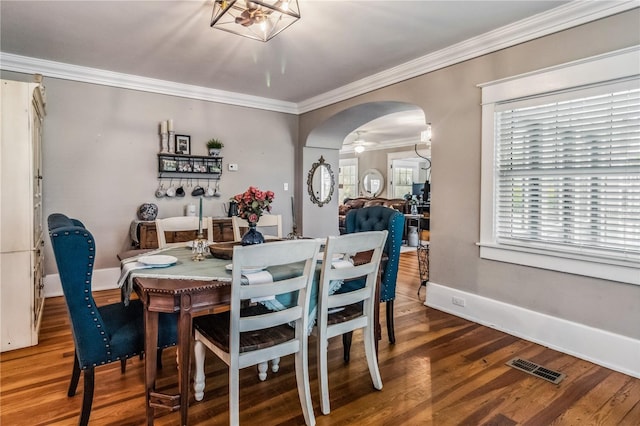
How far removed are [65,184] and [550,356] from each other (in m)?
4.96

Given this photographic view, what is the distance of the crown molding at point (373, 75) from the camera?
2631 mm

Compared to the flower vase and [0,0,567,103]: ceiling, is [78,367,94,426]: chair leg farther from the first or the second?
[0,0,567,103]: ceiling

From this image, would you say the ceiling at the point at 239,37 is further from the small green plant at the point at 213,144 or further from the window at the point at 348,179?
the window at the point at 348,179

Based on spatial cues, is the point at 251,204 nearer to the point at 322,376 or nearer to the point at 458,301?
the point at 322,376

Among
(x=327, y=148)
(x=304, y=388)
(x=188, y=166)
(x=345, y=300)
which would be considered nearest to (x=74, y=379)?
(x=304, y=388)

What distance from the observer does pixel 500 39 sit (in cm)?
308

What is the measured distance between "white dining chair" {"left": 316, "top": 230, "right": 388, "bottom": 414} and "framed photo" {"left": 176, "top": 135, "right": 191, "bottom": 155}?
3.31 meters

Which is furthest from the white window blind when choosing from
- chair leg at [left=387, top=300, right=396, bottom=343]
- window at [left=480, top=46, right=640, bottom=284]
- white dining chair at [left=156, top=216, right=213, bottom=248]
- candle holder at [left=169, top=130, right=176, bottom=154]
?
candle holder at [left=169, top=130, right=176, bottom=154]

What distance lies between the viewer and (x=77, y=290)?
1.64m

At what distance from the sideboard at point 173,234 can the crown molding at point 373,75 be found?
1.71m

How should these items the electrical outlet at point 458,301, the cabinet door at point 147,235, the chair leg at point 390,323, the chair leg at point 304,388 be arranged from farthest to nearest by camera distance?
the cabinet door at point 147,235, the electrical outlet at point 458,301, the chair leg at point 390,323, the chair leg at point 304,388

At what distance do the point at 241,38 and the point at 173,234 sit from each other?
2313 millimetres

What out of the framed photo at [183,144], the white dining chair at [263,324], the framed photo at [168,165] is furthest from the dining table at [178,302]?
the framed photo at [183,144]

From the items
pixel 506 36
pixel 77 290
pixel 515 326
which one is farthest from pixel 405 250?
pixel 77 290
